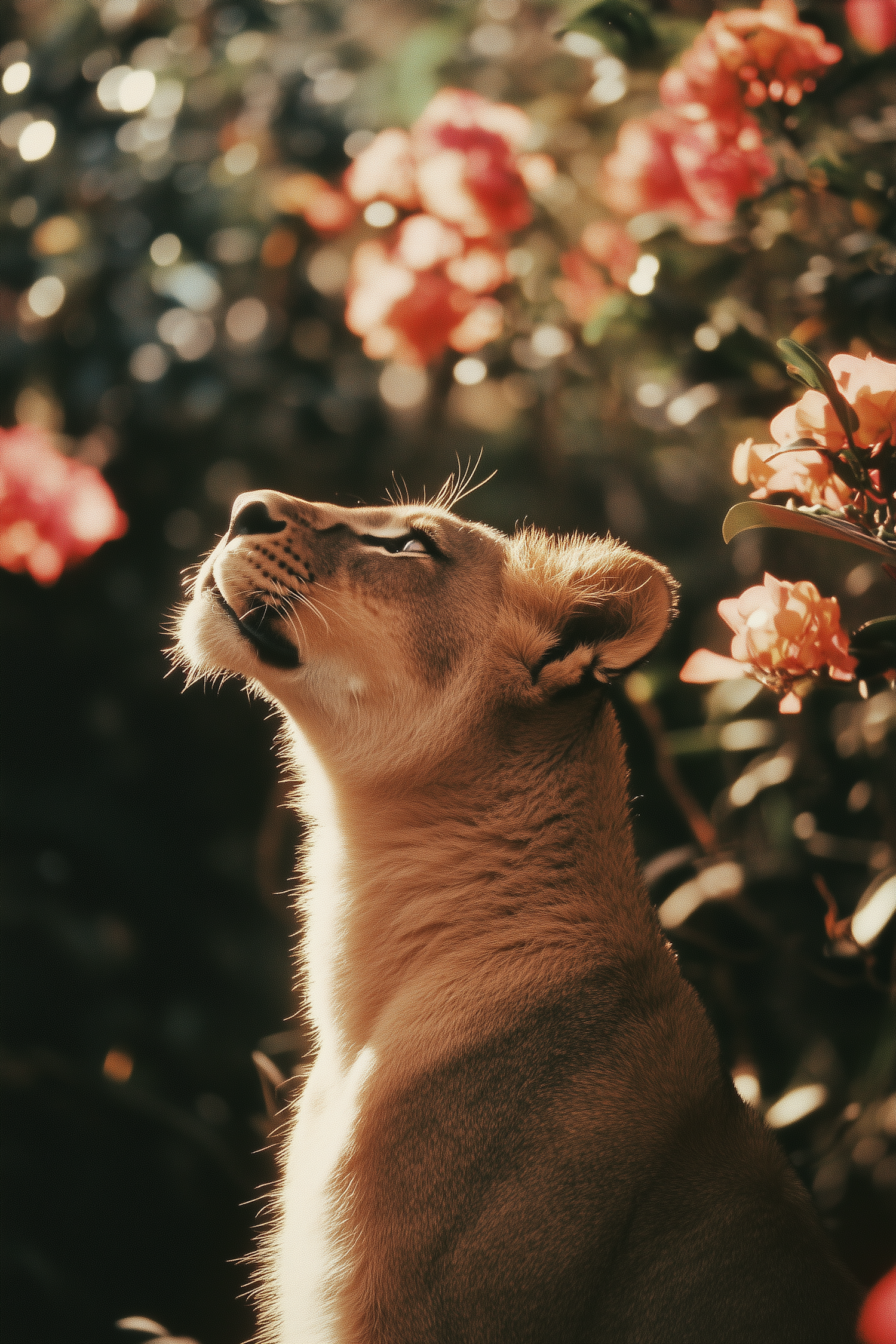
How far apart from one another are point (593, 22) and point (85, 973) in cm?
261

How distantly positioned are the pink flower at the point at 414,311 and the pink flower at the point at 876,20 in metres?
0.93

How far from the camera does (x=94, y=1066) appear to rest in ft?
9.25

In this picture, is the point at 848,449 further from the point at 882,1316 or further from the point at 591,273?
the point at 591,273

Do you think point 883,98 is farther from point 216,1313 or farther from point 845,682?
→ point 216,1313

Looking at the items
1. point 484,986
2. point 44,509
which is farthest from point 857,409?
point 44,509

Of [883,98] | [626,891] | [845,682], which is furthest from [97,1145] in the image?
[883,98]

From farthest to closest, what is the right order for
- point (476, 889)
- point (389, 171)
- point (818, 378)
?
1. point (389, 171)
2. point (476, 889)
3. point (818, 378)

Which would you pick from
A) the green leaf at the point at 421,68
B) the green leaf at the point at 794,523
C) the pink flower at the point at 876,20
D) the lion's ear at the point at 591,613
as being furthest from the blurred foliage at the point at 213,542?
the green leaf at the point at 794,523

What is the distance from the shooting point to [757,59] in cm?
169

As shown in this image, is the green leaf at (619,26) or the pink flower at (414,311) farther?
the pink flower at (414,311)

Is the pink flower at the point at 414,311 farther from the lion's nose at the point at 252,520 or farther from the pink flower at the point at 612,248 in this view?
the lion's nose at the point at 252,520

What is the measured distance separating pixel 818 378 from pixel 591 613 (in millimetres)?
574

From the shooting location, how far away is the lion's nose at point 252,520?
5.39 ft

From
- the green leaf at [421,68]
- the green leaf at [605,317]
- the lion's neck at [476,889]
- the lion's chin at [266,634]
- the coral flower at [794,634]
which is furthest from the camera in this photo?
the green leaf at [421,68]
